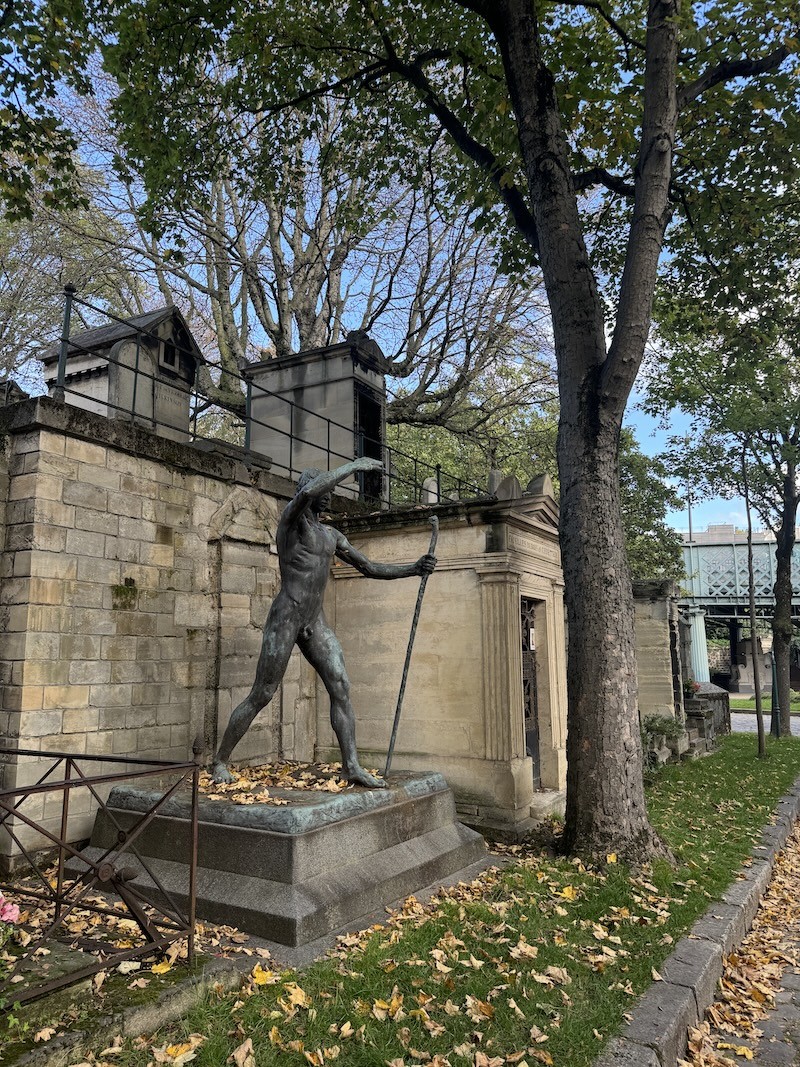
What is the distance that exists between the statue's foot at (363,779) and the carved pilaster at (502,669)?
224 cm

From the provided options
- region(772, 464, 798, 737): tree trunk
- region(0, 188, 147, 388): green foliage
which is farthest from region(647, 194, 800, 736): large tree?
region(0, 188, 147, 388): green foliage

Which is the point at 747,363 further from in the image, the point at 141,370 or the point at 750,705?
the point at 750,705

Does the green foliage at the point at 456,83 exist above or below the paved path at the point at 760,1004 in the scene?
above

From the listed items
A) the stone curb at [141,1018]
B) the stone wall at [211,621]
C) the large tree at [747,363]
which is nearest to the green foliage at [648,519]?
the large tree at [747,363]

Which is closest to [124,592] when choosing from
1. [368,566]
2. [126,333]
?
[368,566]

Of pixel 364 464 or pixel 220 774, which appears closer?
pixel 364 464

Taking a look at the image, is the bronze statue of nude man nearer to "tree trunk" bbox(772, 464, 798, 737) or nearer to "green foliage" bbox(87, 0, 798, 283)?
"green foliage" bbox(87, 0, 798, 283)

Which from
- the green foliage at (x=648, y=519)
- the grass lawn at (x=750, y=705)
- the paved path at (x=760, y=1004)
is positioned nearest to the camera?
the paved path at (x=760, y=1004)

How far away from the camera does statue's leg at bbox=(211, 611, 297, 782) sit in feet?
19.1

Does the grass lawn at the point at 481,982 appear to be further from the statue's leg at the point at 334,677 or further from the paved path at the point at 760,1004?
the statue's leg at the point at 334,677

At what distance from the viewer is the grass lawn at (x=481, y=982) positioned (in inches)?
126

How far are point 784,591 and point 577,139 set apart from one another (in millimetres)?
11967

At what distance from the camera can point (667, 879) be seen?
5.55 meters

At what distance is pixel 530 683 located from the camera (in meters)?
9.53
